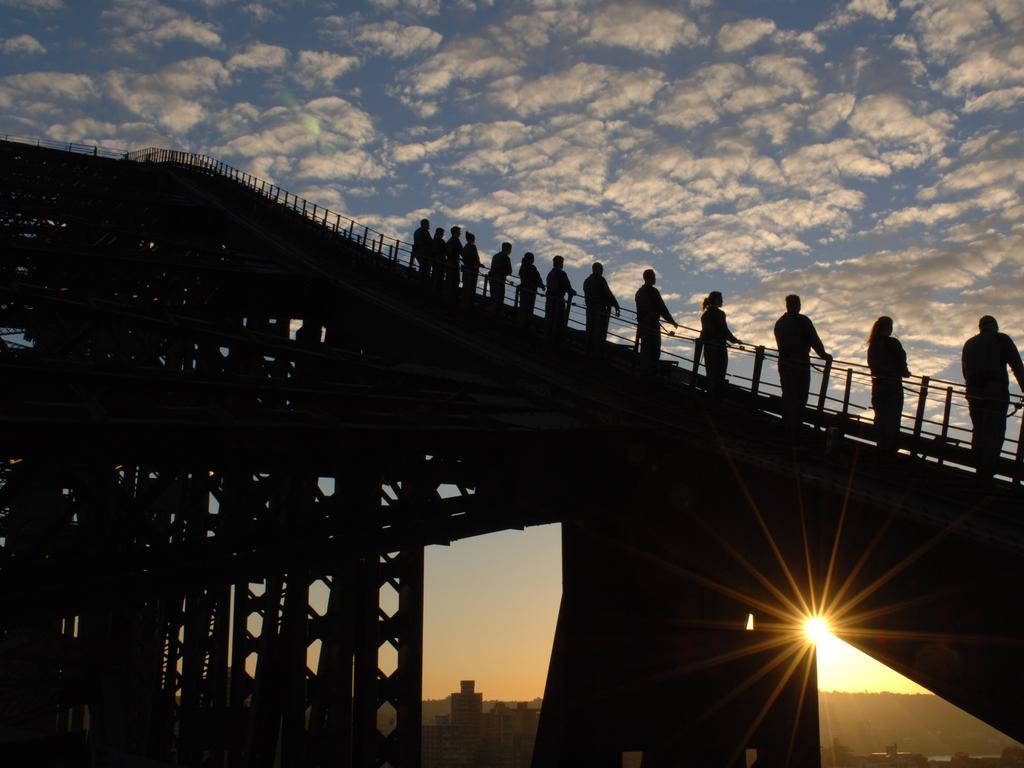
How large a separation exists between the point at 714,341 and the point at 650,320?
1.56 meters

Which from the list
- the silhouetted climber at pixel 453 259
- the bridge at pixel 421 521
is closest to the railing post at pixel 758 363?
the bridge at pixel 421 521

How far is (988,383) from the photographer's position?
35.3ft

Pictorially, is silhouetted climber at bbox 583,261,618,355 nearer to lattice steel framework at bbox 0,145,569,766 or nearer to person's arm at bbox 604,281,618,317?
person's arm at bbox 604,281,618,317

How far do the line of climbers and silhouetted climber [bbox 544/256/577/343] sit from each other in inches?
0.7

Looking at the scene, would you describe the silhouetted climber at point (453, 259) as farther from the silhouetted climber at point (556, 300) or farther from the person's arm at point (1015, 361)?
the person's arm at point (1015, 361)

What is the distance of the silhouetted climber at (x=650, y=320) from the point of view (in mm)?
14578

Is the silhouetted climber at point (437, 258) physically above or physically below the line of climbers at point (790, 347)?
above

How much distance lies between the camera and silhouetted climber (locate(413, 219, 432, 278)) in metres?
22.2

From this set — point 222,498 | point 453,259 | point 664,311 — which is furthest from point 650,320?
point 453,259

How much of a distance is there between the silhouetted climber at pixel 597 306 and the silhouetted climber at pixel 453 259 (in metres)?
4.62

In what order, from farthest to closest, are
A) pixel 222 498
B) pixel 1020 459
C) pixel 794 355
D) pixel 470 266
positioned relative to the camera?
pixel 470 266 → pixel 222 498 → pixel 794 355 → pixel 1020 459

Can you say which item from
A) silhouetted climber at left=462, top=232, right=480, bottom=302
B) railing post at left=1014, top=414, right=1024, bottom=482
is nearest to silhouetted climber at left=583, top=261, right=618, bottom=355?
silhouetted climber at left=462, top=232, right=480, bottom=302

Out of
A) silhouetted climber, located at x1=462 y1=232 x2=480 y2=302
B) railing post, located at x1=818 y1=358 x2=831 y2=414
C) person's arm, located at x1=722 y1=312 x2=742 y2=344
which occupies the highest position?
silhouetted climber, located at x1=462 y1=232 x2=480 y2=302

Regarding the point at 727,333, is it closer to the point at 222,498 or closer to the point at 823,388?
the point at 823,388
